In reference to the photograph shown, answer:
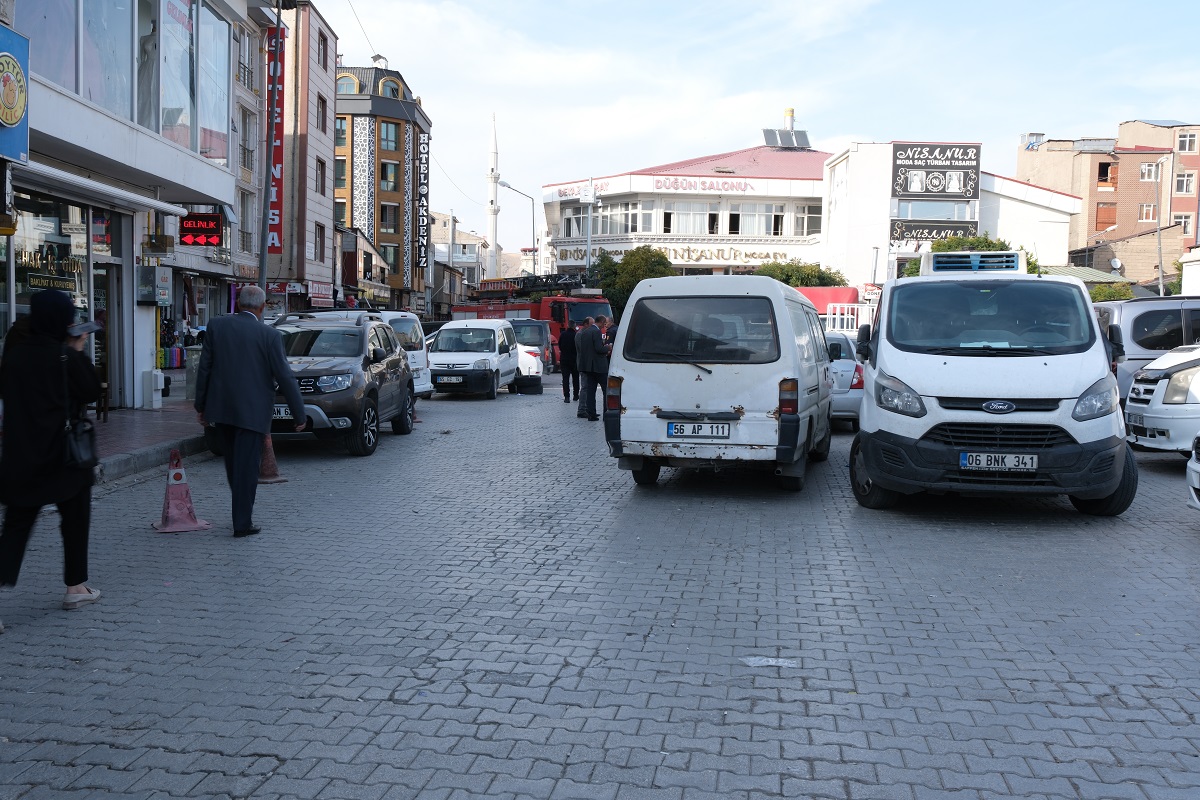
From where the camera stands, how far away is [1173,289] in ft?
184

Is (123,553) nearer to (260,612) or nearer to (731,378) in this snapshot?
(260,612)

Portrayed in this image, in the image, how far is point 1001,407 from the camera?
821cm

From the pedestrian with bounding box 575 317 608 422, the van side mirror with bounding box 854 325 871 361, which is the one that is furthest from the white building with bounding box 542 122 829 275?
the van side mirror with bounding box 854 325 871 361

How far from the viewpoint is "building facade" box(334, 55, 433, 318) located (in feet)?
200

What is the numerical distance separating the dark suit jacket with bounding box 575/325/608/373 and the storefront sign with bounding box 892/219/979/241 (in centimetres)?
4874

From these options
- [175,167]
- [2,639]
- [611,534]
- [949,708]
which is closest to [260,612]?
[2,639]

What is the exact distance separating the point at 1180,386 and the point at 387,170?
191 feet

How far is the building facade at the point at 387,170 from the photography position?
61062mm

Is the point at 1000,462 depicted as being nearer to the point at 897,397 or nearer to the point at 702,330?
the point at 897,397

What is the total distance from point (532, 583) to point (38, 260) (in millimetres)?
10428

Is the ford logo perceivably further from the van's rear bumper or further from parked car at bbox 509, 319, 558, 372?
parked car at bbox 509, 319, 558, 372

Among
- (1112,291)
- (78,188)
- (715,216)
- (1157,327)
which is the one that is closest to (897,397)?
(1157,327)

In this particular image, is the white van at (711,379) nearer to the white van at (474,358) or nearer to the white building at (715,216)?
the white van at (474,358)

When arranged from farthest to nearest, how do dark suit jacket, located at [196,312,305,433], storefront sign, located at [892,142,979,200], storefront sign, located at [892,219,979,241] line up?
storefront sign, located at [892,219,979,241], storefront sign, located at [892,142,979,200], dark suit jacket, located at [196,312,305,433]
